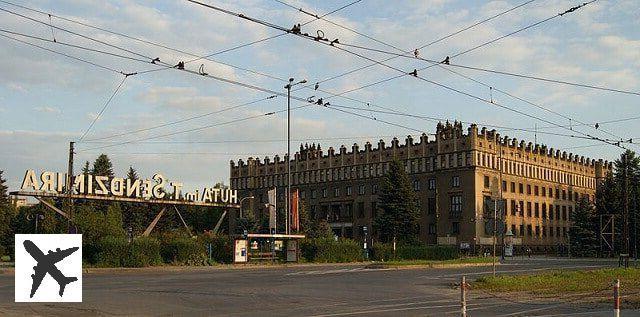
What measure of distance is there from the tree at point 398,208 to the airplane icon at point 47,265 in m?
80.1

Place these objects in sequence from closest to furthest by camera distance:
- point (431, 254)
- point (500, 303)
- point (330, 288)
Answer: point (500, 303) < point (330, 288) < point (431, 254)

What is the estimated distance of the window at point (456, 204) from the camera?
90475 mm

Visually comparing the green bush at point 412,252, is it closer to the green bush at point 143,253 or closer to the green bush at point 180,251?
the green bush at point 180,251

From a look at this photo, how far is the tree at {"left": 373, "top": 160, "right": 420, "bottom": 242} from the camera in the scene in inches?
3364

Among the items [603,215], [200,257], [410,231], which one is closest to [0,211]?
[200,257]

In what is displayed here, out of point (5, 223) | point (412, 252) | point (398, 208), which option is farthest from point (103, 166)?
point (412, 252)

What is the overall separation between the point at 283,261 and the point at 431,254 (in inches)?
742

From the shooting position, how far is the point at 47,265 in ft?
19.9

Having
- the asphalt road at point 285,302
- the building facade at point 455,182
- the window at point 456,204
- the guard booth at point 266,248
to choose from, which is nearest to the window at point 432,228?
the building facade at point 455,182

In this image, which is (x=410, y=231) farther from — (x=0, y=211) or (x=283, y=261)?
(x=0, y=211)

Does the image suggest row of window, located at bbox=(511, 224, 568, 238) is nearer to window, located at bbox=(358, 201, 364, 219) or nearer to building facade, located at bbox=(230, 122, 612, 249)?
building facade, located at bbox=(230, 122, 612, 249)

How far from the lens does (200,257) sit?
48.3 m

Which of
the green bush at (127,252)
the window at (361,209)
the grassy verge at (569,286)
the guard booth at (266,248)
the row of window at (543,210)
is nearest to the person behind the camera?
the grassy verge at (569,286)

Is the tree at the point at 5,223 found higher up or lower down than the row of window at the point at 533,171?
lower down
